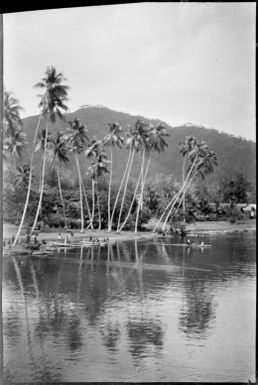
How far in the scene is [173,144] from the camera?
3.90 metres

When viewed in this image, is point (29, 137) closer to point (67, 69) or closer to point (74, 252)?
point (67, 69)

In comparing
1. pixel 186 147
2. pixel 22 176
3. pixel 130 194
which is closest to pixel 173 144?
pixel 186 147

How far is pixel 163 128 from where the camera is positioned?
388 centimetres

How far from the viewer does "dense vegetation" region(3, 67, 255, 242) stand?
12.8ft

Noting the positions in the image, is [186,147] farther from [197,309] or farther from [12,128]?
[12,128]

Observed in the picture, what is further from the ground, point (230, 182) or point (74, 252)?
point (230, 182)

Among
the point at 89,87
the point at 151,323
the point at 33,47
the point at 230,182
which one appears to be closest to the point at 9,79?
the point at 33,47

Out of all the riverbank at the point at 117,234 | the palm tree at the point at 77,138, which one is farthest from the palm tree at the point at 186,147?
the palm tree at the point at 77,138

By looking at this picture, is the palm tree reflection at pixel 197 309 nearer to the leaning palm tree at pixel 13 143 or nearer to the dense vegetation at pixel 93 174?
the dense vegetation at pixel 93 174

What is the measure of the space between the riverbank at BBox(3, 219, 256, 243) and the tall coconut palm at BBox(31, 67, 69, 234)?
1.85 feet

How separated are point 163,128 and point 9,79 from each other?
1.21 meters

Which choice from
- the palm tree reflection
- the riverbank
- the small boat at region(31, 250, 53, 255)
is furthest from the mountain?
the palm tree reflection

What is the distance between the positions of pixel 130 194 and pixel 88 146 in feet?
1.61

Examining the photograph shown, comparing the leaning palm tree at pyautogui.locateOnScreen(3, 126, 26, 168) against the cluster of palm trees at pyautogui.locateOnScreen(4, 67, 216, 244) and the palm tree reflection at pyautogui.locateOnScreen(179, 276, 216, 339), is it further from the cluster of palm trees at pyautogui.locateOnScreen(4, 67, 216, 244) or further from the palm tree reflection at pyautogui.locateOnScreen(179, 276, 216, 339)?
the palm tree reflection at pyautogui.locateOnScreen(179, 276, 216, 339)
